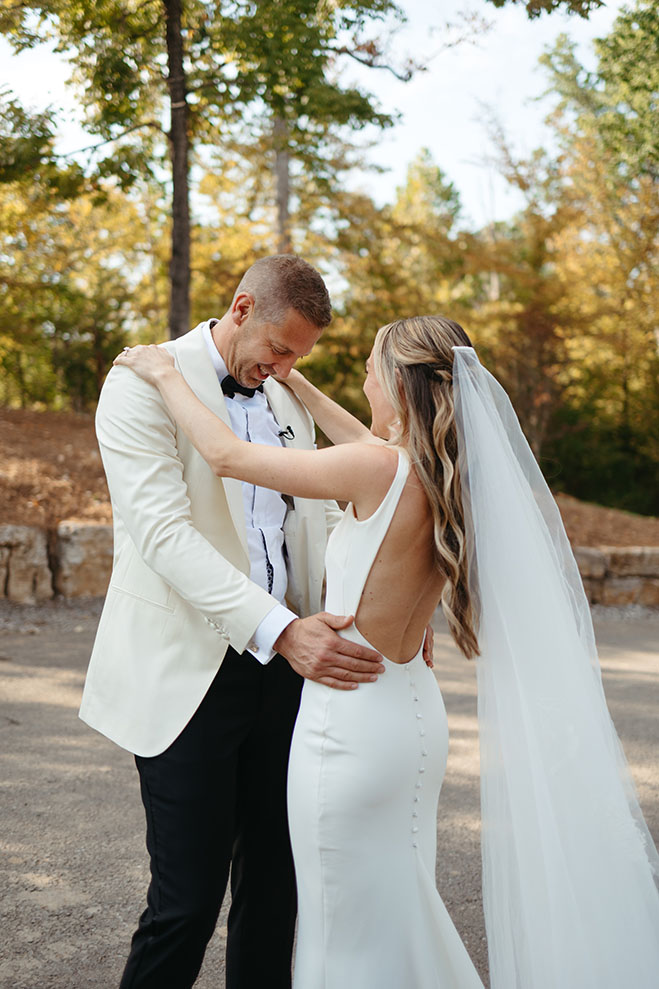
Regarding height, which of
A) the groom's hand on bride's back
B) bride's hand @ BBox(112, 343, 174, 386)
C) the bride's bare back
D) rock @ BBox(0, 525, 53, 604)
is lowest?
rock @ BBox(0, 525, 53, 604)

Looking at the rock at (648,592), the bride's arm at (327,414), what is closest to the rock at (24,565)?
the bride's arm at (327,414)

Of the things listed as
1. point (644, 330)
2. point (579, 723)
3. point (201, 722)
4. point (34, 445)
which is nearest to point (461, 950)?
point (579, 723)

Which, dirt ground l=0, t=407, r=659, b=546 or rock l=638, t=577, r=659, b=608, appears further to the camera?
rock l=638, t=577, r=659, b=608

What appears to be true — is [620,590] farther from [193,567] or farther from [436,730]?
[193,567]

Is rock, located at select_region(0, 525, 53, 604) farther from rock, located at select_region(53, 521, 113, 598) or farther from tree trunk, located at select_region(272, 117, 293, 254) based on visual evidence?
tree trunk, located at select_region(272, 117, 293, 254)

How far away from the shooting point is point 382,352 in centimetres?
228

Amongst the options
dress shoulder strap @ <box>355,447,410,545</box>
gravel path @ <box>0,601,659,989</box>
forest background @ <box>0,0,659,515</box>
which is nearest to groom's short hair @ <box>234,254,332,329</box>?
dress shoulder strap @ <box>355,447,410,545</box>

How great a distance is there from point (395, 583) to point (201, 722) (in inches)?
25.0

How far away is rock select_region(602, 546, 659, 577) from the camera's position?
30.8 ft

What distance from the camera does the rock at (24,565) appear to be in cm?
778

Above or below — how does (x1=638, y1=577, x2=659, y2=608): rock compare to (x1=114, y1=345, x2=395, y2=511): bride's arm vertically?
below

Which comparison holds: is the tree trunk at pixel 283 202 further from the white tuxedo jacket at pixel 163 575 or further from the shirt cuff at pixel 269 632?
the shirt cuff at pixel 269 632

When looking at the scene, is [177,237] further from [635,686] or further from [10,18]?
[635,686]

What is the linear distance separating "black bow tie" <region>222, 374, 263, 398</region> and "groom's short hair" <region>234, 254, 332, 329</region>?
0.24m
